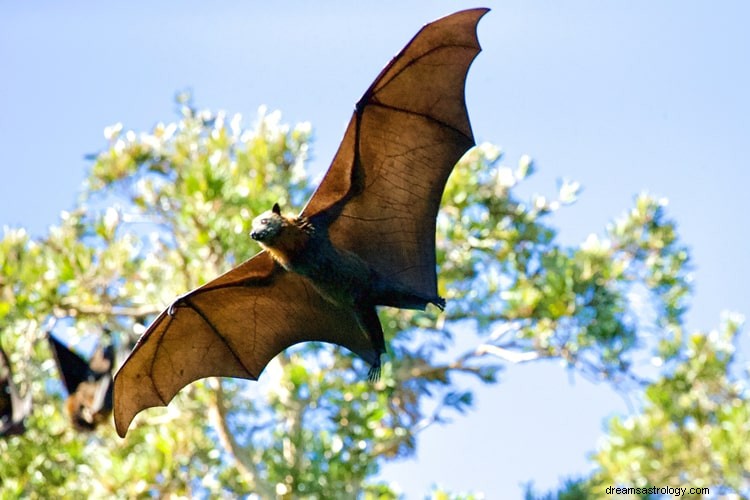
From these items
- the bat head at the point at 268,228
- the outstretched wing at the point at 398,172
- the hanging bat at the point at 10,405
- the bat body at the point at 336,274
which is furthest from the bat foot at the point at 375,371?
the hanging bat at the point at 10,405

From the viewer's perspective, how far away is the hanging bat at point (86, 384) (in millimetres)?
8999

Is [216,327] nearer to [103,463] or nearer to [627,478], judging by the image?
[103,463]

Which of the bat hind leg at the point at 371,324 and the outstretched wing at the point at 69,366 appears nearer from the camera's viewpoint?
the bat hind leg at the point at 371,324

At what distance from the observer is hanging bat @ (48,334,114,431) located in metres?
9.00

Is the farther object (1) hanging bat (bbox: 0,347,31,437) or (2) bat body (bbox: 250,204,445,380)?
(1) hanging bat (bbox: 0,347,31,437)

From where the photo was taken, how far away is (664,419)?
1157 centimetres

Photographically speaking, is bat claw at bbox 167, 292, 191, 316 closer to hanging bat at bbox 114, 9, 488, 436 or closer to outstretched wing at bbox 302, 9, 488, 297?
hanging bat at bbox 114, 9, 488, 436

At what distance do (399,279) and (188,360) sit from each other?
1500mm

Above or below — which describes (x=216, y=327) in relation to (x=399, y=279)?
below

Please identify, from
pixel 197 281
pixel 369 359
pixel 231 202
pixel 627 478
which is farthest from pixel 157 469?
pixel 627 478

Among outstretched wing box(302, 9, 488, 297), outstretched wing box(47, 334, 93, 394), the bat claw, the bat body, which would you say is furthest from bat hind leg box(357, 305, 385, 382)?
outstretched wing box(47, 334, 93, 394)

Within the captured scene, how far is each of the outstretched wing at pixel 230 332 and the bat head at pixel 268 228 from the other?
556 mm

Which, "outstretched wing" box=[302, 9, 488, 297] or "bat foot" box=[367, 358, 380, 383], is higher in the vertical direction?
"outstretched wing" box=[302, 9, 488, 297]

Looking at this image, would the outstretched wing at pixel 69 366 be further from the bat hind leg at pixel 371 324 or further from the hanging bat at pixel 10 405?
the bat hind leg at pixel 371 324
